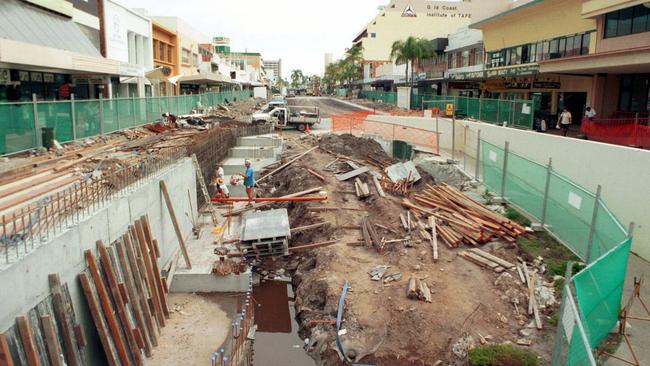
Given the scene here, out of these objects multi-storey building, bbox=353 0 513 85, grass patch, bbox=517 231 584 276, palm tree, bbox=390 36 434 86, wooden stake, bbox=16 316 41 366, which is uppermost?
multi-storey building, bbox=353 0 513 85

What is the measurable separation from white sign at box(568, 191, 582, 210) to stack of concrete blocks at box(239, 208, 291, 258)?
764 centimetres

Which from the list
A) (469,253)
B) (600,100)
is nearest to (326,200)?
(469,253)

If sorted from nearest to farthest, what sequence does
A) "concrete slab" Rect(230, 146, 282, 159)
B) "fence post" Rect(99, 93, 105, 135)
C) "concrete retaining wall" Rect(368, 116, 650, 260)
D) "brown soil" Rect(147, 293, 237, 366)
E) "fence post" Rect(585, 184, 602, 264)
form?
"brown soil" Rect(147, 293, 237, 366) < "fence post" Rect(585, 184, 602, 264) < "concrete retaining wall" Rect(368, 116, 650, 260) < "fence post" Rect(99, 93, 105, 135) < "concrete slab" Rect(230, 146, 282, 159)

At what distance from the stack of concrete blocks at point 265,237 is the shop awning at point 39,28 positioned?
11.2 meters

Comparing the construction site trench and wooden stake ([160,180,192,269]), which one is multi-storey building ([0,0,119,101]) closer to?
wooden stake ([160,180,192,269])

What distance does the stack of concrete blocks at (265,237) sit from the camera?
14.7 meters

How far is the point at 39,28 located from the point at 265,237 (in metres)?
14.3

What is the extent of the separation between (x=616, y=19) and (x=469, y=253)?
66.1ft

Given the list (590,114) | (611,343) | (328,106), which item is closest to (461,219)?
(611,343)

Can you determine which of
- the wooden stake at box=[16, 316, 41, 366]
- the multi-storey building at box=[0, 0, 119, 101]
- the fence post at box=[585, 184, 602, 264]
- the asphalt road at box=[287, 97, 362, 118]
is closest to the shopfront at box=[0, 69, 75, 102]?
the multi-storey building at box=[0, 0, 119, 101]

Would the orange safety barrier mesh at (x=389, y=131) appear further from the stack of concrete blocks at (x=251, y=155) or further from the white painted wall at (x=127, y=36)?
the white painted wall at (x=127, y=36)

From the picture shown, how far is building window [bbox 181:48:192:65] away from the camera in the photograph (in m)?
51.0

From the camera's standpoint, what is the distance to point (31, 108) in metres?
15.8

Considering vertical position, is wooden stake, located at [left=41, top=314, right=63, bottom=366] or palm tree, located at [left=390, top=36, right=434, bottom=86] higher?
palm tree, located at [left=390, top=36, right=434, bottom=86]
